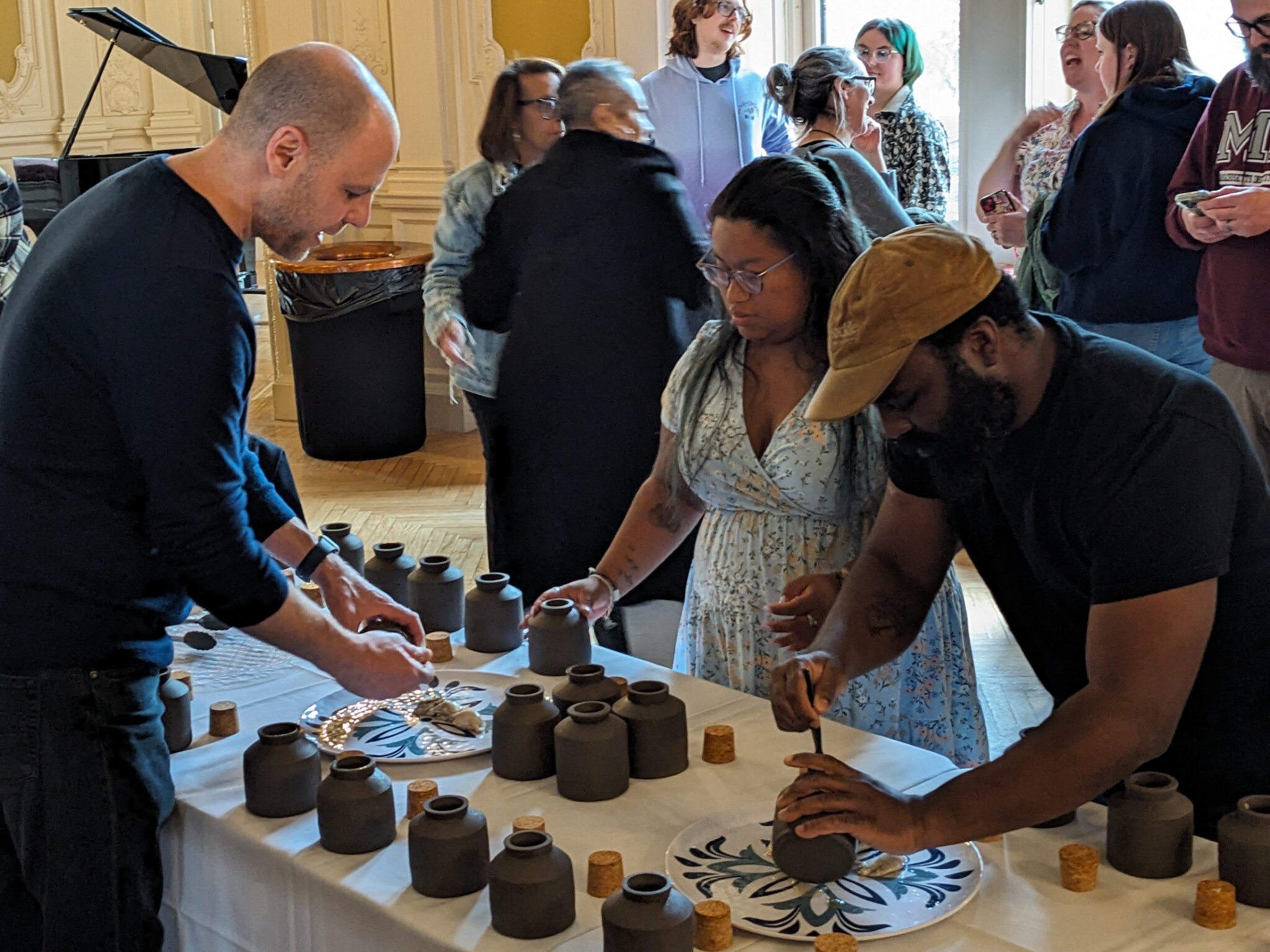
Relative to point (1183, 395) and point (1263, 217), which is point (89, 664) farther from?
point (1263, 217)

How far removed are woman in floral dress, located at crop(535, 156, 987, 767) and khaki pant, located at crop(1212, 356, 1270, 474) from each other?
1.25 metres

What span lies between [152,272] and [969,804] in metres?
1.10

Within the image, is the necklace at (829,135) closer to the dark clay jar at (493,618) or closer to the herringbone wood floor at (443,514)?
the herringbone wood floor at (443,514)

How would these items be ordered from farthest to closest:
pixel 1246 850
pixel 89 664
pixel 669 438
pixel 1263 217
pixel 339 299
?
pixel 339 299
pixel 1263 217
pixel 669 438
pixel 89 664
pixel 1246 850

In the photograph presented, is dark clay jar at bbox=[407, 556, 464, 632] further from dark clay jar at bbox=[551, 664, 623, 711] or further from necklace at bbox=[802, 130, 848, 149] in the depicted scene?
necklace at bbox=[802, 130, 848, 149]

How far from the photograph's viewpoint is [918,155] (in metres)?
4.86

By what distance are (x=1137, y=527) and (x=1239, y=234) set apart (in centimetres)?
193

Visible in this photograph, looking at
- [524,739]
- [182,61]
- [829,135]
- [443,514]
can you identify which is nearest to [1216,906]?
[524,739]

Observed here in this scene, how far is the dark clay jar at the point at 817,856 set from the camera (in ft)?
5.01

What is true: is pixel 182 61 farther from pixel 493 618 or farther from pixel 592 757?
pixel 592 757

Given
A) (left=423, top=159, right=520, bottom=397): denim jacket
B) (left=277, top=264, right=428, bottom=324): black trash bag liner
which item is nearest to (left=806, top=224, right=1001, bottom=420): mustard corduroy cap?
(left=423, top=159, right=520, bottom=397): denim jacket

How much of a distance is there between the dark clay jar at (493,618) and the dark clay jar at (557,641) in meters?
0.11

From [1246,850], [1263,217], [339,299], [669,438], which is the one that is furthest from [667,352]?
[339,299]

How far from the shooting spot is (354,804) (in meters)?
1.64
